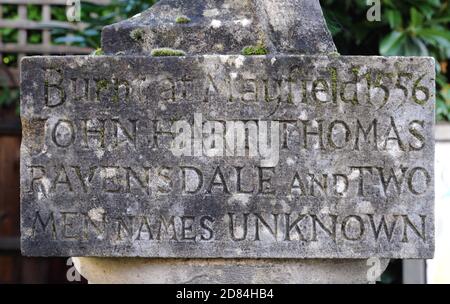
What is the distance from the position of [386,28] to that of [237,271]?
248cm

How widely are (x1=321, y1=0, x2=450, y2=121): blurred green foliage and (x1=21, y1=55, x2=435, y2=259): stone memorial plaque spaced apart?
1.58 meters

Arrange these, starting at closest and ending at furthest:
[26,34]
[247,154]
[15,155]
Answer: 1. [247,154]
2. [26,34]
3. [15,155]

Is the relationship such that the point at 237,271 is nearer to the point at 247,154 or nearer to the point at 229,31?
the point at 247,154

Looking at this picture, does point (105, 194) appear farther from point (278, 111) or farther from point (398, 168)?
point (398, 168)

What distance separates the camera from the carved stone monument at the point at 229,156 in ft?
9.52

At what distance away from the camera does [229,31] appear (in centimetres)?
302

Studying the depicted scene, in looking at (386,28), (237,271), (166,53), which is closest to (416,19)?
(386,28)

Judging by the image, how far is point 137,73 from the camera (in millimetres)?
2926

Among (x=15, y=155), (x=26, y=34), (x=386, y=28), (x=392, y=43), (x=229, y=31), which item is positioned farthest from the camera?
(x=15, y=155)

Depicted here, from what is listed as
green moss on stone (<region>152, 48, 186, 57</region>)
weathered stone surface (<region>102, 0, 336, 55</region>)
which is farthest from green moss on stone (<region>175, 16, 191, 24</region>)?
green moss on stone (<region>152, 48, 186, 57</region>)

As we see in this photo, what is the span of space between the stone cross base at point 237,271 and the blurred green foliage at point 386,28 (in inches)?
67.2

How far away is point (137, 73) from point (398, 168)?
915 mm

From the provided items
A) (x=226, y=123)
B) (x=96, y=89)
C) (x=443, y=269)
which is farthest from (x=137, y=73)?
(x=443, y=269)

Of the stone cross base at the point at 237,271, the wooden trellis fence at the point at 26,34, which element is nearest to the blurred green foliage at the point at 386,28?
the wooden trellis fence at the point at 26,34
